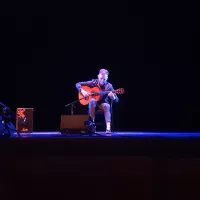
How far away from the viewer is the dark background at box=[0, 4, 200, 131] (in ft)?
20.5

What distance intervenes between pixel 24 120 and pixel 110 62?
2.17 metres

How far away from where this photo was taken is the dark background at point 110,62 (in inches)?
245

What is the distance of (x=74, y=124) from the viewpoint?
4.55m
